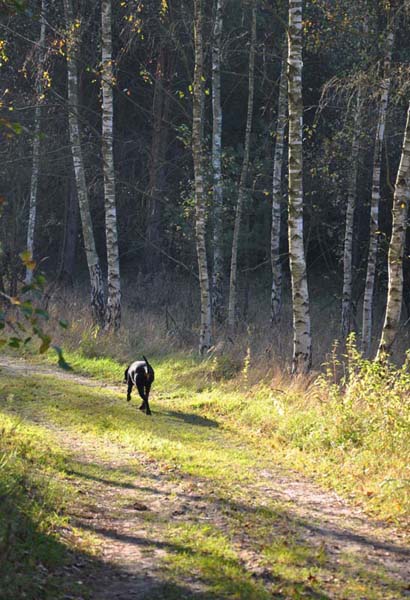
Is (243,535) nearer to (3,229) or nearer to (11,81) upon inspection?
(3,229)

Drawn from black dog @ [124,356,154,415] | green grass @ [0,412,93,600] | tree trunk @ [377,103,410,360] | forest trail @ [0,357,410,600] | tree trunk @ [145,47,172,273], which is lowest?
forest trail @ [0,357,410,600]

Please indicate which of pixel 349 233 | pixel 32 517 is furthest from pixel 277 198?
pixel 32 517

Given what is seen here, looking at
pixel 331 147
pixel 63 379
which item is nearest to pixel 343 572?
pixel 63 379

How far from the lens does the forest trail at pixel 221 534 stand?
6.05 m

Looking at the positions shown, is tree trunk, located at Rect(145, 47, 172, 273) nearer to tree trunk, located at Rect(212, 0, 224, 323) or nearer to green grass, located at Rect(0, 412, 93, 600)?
tree trunk, located at Rect(212, 0, 224, 323)

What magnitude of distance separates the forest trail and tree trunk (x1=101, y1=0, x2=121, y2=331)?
9.61 m

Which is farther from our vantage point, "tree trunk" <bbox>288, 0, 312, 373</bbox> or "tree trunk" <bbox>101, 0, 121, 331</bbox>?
"tree trunk" <bbox>101, 0, 121, 331</bbox>

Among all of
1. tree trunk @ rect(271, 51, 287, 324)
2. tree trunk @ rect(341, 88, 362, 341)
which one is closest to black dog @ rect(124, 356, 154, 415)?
tree trunk @ rect(341, 88, 362, 341)

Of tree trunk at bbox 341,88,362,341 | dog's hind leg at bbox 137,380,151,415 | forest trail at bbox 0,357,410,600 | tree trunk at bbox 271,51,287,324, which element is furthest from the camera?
tree trunk at bbox 271,51,287,324

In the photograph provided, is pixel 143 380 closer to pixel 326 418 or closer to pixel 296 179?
pixel 326 418

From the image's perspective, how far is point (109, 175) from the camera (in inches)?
780

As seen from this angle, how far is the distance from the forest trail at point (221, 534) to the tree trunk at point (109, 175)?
961cm

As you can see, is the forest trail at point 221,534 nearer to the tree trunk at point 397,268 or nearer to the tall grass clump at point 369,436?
the tall grass clump at point 369,436

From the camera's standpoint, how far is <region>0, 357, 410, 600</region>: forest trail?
6.05 metres
